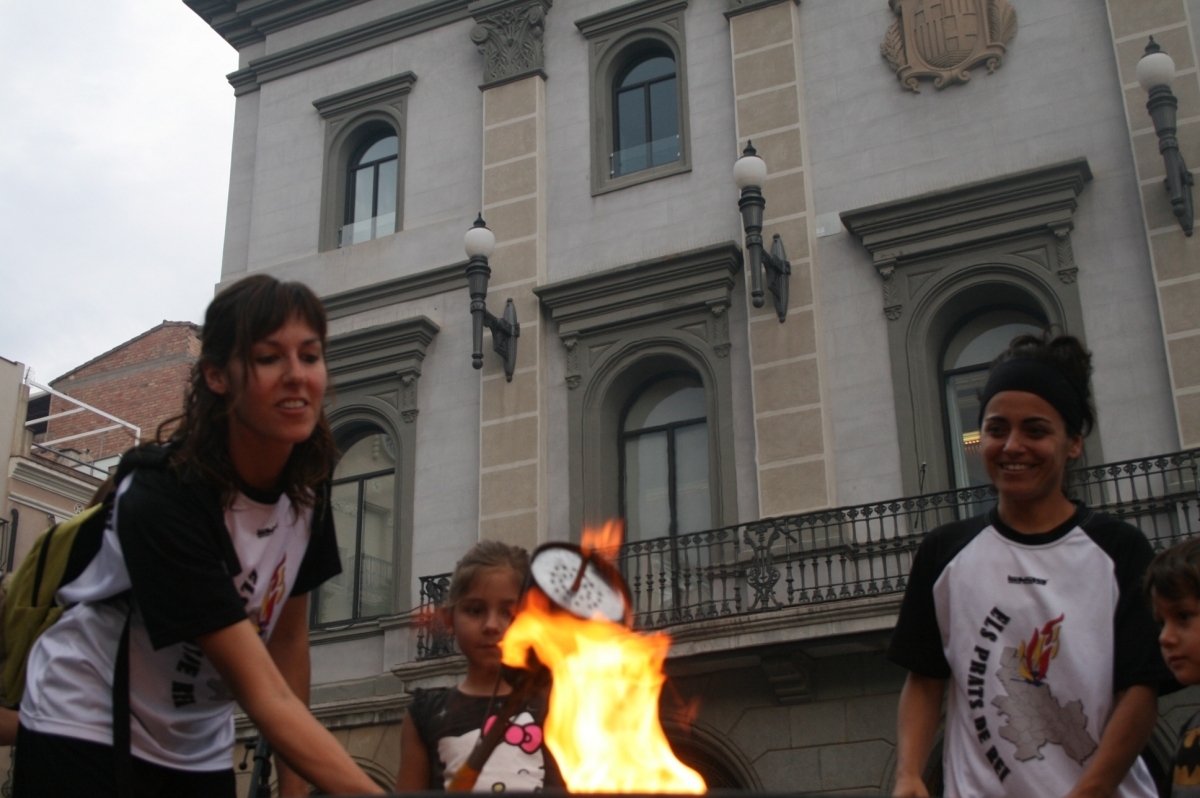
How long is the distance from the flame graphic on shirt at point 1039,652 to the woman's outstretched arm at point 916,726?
36cm

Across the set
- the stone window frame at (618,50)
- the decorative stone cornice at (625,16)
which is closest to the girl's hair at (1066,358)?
the stone window frame at (618,50)

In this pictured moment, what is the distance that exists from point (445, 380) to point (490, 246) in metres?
1.93

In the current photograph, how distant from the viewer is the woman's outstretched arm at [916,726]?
13.5ft

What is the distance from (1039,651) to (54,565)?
2.70 m

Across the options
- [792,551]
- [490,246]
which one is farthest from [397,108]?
[792,551]

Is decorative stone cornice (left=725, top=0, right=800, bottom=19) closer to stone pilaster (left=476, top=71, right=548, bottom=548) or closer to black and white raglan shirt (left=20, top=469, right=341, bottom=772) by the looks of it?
stone pilaster (left=476, top=71, right=548, bottom=548)

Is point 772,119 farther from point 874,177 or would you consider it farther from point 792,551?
point 792,551

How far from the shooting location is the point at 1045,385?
425 cm

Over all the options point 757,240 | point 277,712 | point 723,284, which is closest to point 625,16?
point 723,284

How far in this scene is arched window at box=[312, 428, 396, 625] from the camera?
59.0ft

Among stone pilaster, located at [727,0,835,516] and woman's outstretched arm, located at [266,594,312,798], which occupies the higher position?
stone pilaster, located at [727,0,835,516]

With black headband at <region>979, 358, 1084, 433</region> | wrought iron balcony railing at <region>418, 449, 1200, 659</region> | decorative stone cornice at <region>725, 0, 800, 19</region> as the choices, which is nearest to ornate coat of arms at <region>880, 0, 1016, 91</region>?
decorative stone cornice at <region>725, 0, 800, 19</region>

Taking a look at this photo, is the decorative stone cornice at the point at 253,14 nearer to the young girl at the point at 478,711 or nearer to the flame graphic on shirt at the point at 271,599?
the young girl at the point at 478,711

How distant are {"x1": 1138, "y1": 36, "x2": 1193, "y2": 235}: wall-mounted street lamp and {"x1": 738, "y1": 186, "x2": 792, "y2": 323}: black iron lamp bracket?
161 inches
